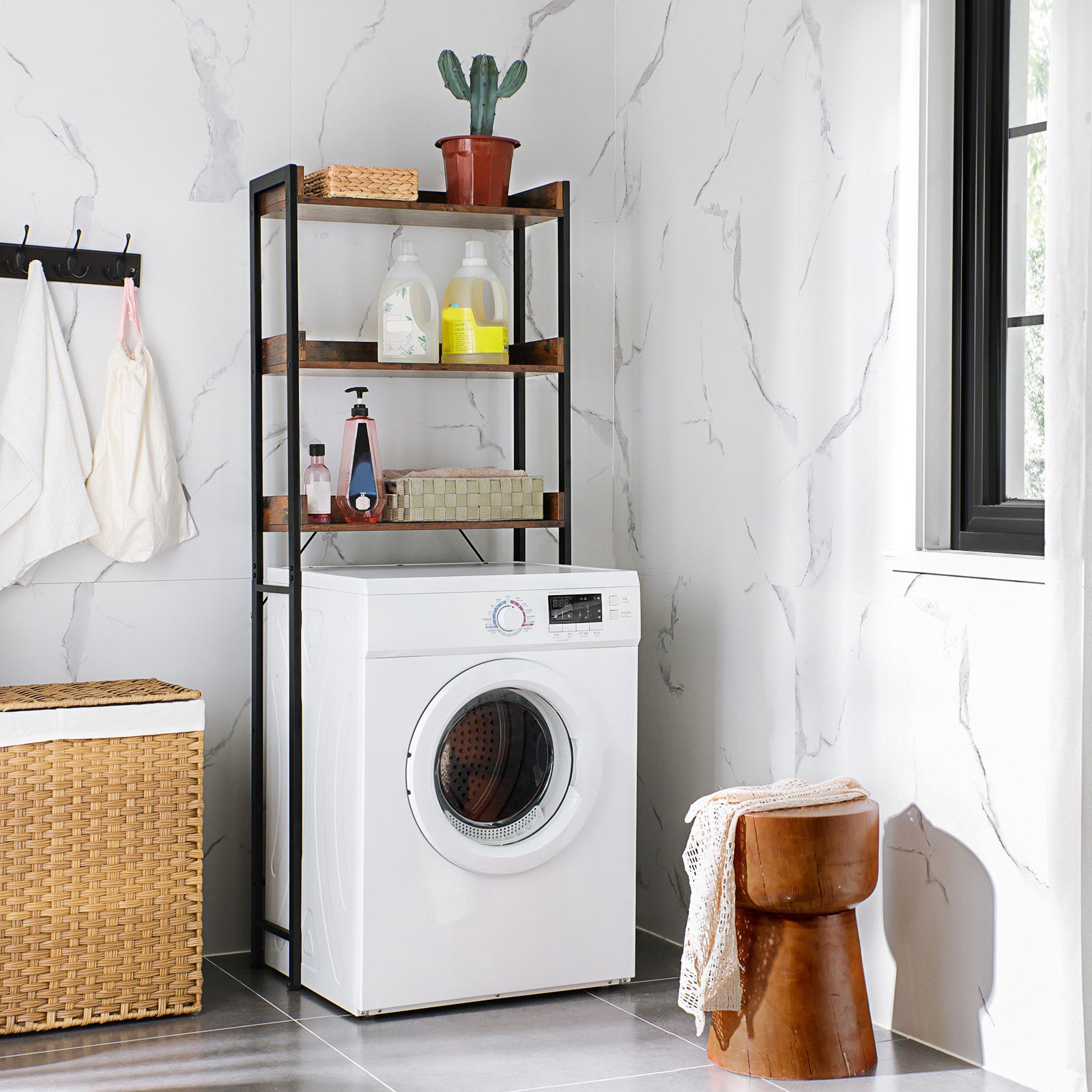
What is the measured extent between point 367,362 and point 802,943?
1.38 metres

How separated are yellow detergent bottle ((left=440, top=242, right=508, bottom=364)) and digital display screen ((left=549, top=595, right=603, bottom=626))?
55cm

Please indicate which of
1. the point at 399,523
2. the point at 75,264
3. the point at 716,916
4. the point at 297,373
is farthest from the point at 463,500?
the point at 716,916

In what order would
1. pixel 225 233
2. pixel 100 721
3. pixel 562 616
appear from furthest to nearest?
pixel 225 233, pixel 562 616, pixel 100 721

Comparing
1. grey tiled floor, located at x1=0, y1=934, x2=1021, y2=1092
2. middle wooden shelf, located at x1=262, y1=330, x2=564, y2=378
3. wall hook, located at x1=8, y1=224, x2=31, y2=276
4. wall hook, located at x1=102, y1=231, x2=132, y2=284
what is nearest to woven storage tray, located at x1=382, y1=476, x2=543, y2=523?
middle wooden shelf, located at x1=262, y1=330, x2=564, y2=378

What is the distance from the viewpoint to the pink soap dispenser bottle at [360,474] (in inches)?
115

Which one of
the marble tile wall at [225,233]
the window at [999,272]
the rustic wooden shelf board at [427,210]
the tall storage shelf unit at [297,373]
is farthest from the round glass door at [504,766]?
the rustic wooden shelf board at [427,210]

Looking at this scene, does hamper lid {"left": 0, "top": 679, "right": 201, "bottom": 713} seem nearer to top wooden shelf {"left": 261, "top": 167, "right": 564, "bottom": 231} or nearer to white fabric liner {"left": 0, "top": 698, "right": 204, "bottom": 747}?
white fabric liner {"left": 0, "top": 698, "right": 204, "bottom": 747}

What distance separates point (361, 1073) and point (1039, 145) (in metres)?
1.91

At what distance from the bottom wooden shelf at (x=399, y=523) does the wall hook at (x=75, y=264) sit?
0.58 meters

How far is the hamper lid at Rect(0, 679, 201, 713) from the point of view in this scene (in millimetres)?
2602

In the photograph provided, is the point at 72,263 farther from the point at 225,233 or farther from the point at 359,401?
the point at 359,401

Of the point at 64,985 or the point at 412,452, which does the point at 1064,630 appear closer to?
the point at 412,452

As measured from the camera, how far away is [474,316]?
297 cm

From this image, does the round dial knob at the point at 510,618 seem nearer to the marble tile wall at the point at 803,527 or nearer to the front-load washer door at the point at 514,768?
the front-load washer door at the point at 514,768
